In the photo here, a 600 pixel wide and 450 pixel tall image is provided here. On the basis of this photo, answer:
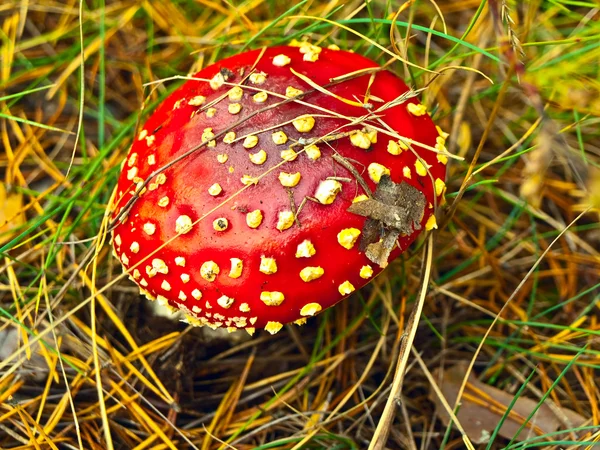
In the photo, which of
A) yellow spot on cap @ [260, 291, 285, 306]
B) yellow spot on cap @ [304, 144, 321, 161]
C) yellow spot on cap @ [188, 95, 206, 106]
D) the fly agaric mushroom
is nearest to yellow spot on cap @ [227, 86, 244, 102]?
the fly agaric mushroom

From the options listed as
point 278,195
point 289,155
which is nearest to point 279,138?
point 289,155

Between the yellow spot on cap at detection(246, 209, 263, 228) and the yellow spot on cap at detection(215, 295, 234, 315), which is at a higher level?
the yellow spot on cap at detection(246, 209, 263, 228)

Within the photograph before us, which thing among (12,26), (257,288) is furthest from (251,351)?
(12,26)

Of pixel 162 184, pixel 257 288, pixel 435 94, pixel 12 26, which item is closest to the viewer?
pixel 257 288

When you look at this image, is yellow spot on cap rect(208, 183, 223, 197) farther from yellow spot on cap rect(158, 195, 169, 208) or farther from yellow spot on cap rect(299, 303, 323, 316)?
yellow spot on cap rect(299, 303, 323, 316)

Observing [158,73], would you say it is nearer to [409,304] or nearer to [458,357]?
[409,304]
